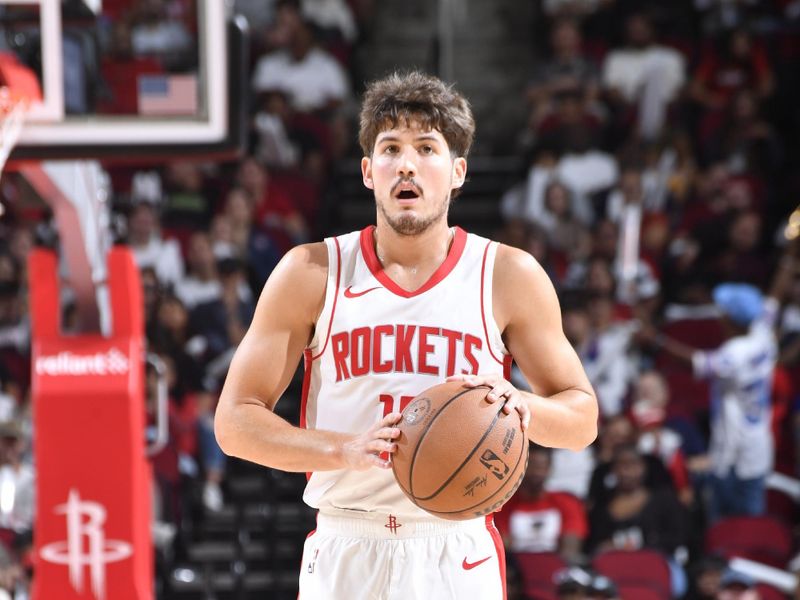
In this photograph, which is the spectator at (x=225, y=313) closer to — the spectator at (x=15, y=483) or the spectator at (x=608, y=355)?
the spectator at (x=15, y=483)

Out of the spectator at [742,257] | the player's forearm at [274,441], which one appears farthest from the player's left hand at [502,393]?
the spectator at [742,257]

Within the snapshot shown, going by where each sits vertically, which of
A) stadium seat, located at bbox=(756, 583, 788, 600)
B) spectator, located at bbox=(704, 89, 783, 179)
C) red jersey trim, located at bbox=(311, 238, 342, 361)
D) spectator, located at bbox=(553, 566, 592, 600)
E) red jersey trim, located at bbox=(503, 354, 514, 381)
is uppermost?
spectator, located at bbox=(704, 89, 783, 179)

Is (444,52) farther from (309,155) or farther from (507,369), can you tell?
(507,369)

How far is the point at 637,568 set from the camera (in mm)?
6930

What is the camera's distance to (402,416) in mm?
2986

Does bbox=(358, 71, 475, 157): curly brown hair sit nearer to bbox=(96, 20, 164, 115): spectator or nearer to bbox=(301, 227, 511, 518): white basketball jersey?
bbox=(301, 227, 511, 518): white basketball jersey

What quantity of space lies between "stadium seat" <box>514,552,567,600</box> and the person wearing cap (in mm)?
842

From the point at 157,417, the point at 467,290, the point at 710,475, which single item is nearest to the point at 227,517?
the point at 157,417

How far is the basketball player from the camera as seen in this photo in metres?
3.22

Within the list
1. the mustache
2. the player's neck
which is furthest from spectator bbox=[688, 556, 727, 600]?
the mustache

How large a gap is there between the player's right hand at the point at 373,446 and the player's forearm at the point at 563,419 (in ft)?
1.10

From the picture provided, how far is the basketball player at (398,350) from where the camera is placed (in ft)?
10.6

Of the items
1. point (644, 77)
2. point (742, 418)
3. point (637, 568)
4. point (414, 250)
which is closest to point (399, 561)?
point (414, 250)

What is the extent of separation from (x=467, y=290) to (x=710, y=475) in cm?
513
